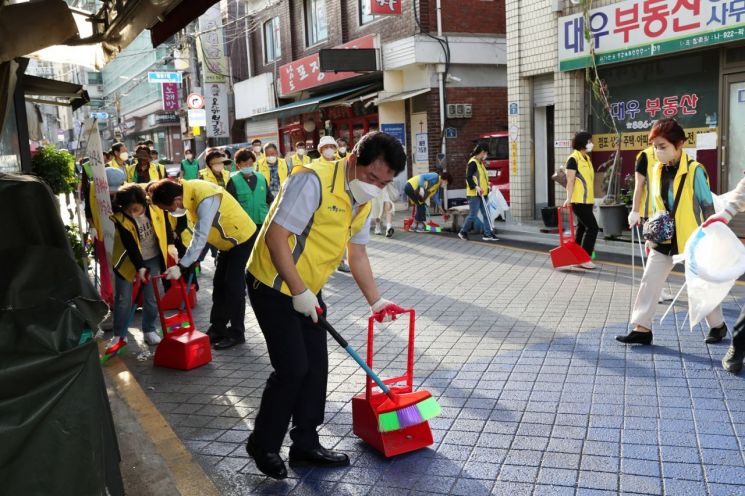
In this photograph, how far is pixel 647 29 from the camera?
10875 mm

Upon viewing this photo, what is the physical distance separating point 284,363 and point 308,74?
64.4 feet

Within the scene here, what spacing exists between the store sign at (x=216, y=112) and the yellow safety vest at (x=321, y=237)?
77.0 feet

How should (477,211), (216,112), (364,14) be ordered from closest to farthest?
(477,211)
(364,14)
(216,112)

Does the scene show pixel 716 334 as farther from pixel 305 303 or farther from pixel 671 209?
pixel 305 303

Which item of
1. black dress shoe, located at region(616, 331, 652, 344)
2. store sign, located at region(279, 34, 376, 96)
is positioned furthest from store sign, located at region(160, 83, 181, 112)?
black dress shoe, located at region(616, 331, 652, 344)

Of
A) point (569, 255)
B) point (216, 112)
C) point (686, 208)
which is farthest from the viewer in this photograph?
point (216, 112)

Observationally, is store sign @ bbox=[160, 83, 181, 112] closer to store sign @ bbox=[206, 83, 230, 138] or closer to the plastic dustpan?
store sign @ bbox=[206, 83, 230, 138]

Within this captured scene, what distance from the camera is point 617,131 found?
461 inches

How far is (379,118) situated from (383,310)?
16.4 meters

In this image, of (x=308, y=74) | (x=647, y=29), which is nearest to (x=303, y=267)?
(x=647, y=29)

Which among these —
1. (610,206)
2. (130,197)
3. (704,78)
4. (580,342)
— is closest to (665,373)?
(580,342)

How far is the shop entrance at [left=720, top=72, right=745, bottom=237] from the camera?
998 cm

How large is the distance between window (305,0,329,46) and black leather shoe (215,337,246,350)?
17.4 m

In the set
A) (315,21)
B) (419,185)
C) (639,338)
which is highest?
(315,21)
